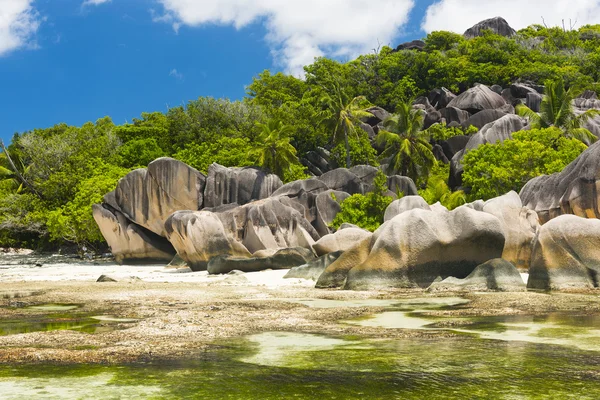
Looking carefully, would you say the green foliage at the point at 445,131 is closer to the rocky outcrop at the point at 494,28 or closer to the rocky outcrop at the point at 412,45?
the rocky outcrop at the point at 412,45

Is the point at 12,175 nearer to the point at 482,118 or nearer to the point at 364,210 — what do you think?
the point at 364,210

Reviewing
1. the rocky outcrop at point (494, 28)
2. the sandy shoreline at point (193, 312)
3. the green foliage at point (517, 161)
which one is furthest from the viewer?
the rocky outcrop at point (494, 28)

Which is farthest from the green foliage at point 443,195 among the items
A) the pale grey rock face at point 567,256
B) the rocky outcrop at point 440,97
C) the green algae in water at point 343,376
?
the green algae in water at point 343,376

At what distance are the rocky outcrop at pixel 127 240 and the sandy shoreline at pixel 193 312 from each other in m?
13.8

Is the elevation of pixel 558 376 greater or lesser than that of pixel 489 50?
lesser

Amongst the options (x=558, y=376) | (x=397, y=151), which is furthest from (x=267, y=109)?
(x=558, y=376)

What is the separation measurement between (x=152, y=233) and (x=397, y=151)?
19.5 m

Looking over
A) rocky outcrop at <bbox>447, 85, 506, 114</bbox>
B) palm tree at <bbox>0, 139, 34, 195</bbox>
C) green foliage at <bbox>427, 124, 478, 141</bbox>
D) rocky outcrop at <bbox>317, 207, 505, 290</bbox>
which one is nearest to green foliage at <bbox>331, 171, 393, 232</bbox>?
rocky outcrop at <bbox>317, 207, 505, 290</bbox>

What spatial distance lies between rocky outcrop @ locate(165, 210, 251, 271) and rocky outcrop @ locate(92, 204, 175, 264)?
7045 mm

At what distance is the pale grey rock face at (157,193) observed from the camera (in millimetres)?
32469

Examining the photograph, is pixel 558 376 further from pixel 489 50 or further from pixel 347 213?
pixel 489 50

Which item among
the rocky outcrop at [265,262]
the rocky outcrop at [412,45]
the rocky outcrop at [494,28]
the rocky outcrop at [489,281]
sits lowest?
the rocky outcrop at [489,281]

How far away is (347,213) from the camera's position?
3162cm

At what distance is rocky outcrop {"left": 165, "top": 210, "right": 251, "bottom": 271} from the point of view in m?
25.5
